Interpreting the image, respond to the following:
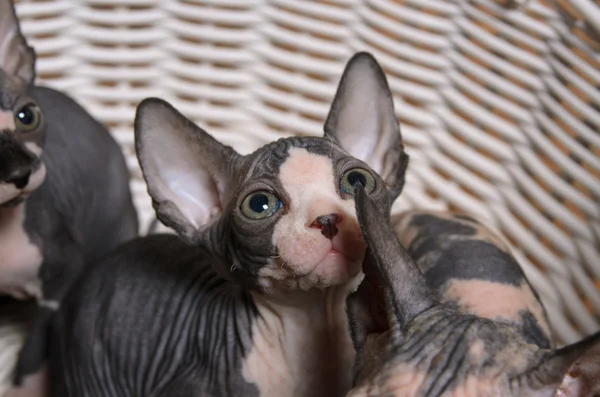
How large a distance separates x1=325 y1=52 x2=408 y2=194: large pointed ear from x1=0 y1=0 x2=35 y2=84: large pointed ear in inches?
22.6

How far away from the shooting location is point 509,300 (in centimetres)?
125

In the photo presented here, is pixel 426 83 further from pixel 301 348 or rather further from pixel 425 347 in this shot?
pixel 425 347

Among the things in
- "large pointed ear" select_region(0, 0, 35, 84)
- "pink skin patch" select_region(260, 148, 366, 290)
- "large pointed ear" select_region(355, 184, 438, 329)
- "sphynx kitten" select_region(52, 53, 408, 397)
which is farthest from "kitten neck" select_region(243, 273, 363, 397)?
"large pointed ear" select_region(0, 0, 35, 84)

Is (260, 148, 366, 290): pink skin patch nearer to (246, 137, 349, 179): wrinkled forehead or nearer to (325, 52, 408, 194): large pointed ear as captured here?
(246, 137, 349, 179): wrinkled forehead

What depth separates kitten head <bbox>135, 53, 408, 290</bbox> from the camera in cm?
95

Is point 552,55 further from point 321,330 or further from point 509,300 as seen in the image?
point 321,330

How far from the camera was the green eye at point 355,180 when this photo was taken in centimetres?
100

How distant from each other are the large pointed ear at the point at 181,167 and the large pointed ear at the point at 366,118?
0.17 meters

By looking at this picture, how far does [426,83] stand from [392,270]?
3.60 feet

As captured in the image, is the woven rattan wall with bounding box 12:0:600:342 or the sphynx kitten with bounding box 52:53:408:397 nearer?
the sphynx kitten with bounding box 52:53:408:397

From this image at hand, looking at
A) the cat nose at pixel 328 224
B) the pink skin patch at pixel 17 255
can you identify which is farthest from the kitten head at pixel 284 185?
the pink skin patch at pixel 17 255

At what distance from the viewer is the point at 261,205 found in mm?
984

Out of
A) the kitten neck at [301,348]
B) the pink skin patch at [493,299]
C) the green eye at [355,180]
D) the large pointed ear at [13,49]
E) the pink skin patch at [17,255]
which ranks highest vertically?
the green eye at [355,180]

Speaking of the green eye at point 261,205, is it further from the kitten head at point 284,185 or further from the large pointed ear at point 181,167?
the large pointed ear at point 181,167
